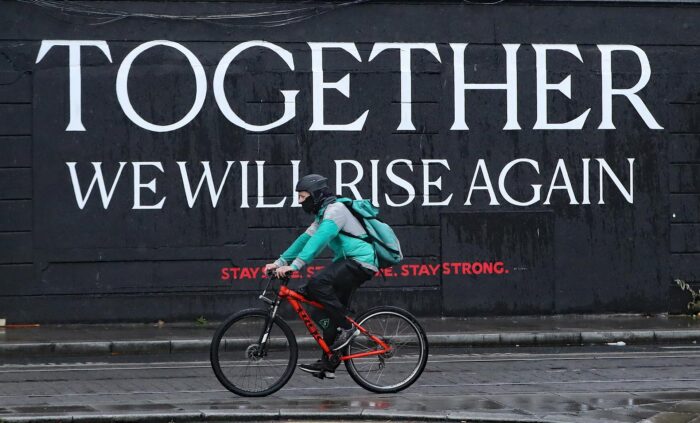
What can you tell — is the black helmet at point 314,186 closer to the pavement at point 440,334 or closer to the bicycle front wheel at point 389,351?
the bicycle front wheel at point 389,351

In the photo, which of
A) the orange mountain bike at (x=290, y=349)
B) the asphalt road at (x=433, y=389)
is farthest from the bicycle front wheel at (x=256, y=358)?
the asphalt road at (x=433, y=389)

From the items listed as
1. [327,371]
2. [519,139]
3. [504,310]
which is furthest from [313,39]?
[327,371]

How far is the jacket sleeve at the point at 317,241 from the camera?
10.1 meters

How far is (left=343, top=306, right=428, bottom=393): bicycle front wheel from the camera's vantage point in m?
10.3

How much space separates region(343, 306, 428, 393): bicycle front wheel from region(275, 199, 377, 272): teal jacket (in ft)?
1.50

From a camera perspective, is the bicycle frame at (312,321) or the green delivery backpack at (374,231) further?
the green delivery backpack at (374,231)

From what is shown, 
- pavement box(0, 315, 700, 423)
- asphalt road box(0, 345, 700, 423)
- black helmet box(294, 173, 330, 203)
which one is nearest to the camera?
pavement box(0, 315, 700, 423)

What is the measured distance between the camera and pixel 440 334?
1505 cm

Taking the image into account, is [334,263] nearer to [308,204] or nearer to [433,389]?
[308,204]

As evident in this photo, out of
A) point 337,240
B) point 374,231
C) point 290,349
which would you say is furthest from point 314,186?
point 290,349

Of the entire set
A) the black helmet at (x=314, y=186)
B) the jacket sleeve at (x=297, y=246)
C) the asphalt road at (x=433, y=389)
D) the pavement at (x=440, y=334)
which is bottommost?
the asphalt road at (x=433, y=389)

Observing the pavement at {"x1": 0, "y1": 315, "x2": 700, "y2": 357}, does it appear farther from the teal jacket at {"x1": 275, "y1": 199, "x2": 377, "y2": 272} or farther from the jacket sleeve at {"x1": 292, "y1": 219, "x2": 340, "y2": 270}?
the jacket sleeve at {"x1": 292, "y1": 219, "x2": 340, "y2": 270}

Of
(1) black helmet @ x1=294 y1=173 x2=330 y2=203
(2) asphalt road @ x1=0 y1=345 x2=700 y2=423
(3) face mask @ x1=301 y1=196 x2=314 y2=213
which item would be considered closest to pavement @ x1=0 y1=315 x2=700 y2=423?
(2) asphalt road @ x1=0 y1=345 x2=700 y2=423

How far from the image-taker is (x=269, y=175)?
16.6 m
